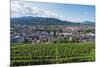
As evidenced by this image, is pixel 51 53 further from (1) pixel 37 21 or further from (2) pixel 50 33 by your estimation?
(1) pixel 37 21

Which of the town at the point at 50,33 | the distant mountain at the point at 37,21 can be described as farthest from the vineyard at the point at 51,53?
the distant mountain at the point at 37,21

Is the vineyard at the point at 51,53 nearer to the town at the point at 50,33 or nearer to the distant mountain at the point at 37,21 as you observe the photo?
the town at the point at 50,33

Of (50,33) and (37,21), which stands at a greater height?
(37,21)

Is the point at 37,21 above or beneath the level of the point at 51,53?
above

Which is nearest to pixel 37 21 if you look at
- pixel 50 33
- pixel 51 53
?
pixel 50 33

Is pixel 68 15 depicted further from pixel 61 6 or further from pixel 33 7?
→ pixel 33 7

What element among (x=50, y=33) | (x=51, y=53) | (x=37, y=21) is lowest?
(x=51, y=53)

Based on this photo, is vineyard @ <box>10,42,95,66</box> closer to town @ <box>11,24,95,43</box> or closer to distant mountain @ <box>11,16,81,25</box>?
town @ <box>11,24,95,43</box>
